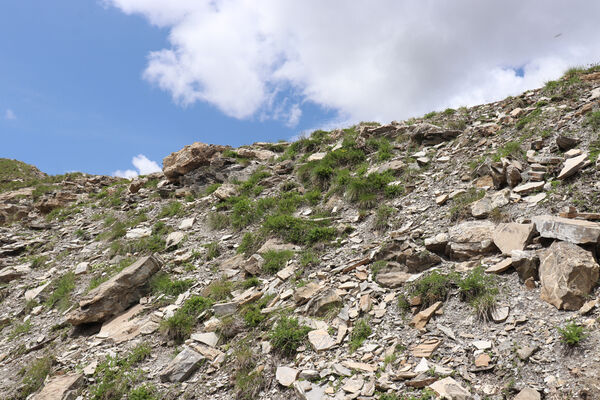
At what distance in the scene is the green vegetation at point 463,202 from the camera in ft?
26.5

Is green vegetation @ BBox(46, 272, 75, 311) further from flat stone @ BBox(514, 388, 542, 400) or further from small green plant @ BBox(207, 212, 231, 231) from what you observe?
flat stone @ BBox(514, 388, 542, 400)

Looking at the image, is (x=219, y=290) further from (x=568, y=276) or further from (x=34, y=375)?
(x=568, y=276)

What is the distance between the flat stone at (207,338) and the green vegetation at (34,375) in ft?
11.6

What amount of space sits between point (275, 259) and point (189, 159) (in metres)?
11.0

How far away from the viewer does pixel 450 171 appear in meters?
10.6

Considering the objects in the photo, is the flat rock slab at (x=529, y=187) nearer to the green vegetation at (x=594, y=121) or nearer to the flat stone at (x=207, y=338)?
the green vegetation at (x=594, y=121)

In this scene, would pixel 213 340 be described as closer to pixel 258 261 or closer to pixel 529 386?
pixel 258 261

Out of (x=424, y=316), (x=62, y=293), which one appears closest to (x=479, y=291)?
(x=424, y=316)

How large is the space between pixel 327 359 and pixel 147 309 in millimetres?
5667

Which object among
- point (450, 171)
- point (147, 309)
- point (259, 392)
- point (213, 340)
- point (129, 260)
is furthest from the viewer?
point (129, 260)

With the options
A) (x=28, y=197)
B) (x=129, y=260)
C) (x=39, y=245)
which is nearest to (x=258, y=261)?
(x=129, y=260)

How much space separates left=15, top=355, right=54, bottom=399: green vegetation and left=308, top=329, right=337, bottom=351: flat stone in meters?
6.22

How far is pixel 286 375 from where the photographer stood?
→ 19.1ft

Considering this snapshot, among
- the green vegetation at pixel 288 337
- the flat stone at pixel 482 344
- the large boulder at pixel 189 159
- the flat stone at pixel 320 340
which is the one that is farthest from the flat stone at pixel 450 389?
the large boulder at pixel 189 159
